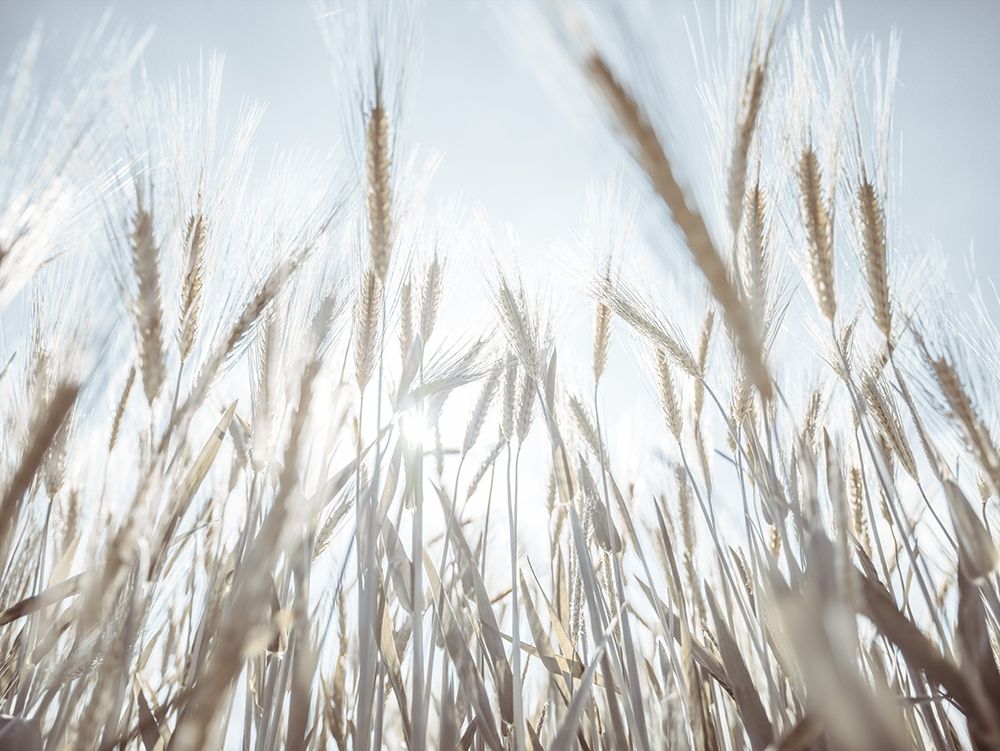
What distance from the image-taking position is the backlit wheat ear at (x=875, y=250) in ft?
4.74

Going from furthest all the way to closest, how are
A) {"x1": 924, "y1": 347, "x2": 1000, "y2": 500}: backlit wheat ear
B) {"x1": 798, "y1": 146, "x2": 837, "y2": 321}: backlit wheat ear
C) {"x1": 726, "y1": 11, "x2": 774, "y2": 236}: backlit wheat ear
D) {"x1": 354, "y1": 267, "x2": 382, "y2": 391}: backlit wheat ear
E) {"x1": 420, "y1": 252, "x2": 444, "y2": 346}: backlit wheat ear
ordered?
{"x1": 420, "y1": 252, "x2": 444, "y2": 346}: backlit wheat ear → {"x1": 354, "y1": 267, "x2": 382, "y2": 391}: backlit wheat ear → {"x1": 798, "y1": 146, "x2": 837, "y2": 321}: backlit wheat ear → {"x1": 726, "y1": 11, "x2": 774, "y2": 236}: backlit wheat ear → {"x1": 924, "y1": 347, "x2": 1000, "y2": 500}: backlit wheat ear

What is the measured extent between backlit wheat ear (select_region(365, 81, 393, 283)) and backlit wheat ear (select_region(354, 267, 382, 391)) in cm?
24

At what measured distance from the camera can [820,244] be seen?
1416mm

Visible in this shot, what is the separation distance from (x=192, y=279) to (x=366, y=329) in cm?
51

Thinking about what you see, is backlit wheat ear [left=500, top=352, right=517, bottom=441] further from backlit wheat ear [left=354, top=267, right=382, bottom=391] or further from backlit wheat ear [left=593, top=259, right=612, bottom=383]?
backlit wheat ear [left=354, top=267, right=382, bottom=391]

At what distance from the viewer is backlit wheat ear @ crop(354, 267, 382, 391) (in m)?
1.69

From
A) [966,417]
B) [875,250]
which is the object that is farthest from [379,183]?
[966,417]

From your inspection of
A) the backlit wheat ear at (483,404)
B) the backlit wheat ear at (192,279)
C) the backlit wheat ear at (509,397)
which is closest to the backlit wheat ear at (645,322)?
the backlit wheat ear at (509,397)

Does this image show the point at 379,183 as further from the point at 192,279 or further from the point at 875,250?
the point at 875,250

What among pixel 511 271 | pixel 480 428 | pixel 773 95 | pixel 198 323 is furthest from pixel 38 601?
pixel 773 95

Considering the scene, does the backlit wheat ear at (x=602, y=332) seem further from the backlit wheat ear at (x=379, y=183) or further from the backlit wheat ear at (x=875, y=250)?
the backlit wheat ear at (x=379, y=183)

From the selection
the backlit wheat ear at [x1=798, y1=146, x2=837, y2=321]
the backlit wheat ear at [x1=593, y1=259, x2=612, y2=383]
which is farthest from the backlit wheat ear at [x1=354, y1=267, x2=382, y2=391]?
the backlit wheat ear at [x1=798, y1=146, x2=837, y2=321]

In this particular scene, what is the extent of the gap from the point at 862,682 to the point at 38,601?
1408 mm

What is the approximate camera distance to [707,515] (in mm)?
1704
